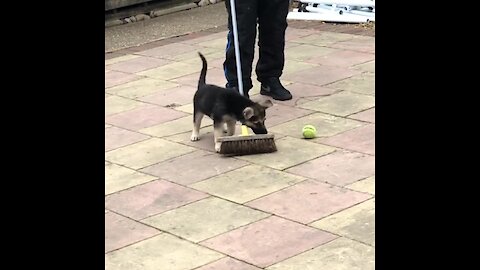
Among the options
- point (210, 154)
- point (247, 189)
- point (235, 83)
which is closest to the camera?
point (247, 189)

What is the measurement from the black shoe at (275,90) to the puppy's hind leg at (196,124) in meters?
1.05

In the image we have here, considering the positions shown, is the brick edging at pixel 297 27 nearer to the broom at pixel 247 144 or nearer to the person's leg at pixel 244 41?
the person's leg at pixel 244 41

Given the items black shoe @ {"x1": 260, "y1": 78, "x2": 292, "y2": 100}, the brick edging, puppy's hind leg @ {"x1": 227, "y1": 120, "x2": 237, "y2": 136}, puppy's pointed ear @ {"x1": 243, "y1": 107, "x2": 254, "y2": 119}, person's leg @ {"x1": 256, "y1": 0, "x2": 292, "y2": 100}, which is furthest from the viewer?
the brick edging

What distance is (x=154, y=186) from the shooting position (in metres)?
5.16

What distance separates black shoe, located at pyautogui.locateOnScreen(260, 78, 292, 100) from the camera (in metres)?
6.79

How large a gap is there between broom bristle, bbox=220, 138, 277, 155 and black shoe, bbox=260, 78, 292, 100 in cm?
127

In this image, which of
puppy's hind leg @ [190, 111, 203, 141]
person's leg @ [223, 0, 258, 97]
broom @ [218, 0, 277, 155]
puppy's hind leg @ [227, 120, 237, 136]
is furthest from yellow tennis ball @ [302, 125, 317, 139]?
person's leg @ [223, 0, 258, 97]

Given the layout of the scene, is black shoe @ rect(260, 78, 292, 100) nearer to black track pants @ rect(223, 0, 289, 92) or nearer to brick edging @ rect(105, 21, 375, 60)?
black track pants @ rect(223, 0, 289, 92)

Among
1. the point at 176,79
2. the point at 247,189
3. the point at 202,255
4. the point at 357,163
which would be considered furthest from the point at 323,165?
the point at 176,79

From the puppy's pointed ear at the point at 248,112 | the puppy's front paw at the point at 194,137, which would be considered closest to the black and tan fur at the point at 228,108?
the puppy's pointed ear at the point at 248,112

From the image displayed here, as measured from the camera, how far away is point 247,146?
5.53m
